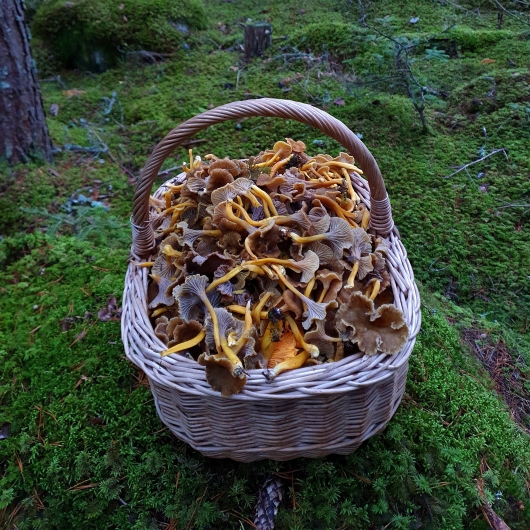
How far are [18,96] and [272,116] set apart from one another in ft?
8.68

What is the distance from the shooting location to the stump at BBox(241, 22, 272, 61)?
15.9 ft

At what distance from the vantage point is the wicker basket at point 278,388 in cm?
135

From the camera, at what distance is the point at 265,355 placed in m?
1.50

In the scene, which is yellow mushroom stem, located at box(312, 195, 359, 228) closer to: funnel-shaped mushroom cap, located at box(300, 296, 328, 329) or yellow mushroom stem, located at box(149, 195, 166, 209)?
funnel-shaped mushroom cap, located at box(300, 296, 328, 329)

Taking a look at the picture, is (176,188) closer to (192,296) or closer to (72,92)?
(192,296)

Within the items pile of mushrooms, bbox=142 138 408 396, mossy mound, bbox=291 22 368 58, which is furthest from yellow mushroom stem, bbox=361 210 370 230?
mossy mound, bbox=291 22 368 58

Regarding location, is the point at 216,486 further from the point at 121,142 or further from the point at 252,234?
the point at 121,142

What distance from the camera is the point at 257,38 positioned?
4.88 metres

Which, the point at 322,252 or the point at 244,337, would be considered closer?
the point at 244,337

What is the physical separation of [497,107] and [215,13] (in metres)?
4.37

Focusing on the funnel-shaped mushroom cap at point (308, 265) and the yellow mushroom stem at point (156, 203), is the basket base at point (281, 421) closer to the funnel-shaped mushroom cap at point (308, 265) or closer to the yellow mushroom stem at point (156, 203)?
the funnel-shaped mushroom cap at point (308, 265)

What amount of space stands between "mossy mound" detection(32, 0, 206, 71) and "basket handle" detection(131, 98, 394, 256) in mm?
4158

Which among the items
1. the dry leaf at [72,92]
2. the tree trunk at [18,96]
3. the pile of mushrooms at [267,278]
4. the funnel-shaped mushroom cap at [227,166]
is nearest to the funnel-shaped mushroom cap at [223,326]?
the pile of mushrooms at [267,278]

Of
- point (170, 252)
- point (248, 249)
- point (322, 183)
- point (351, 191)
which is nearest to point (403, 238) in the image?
point (351, 191)
